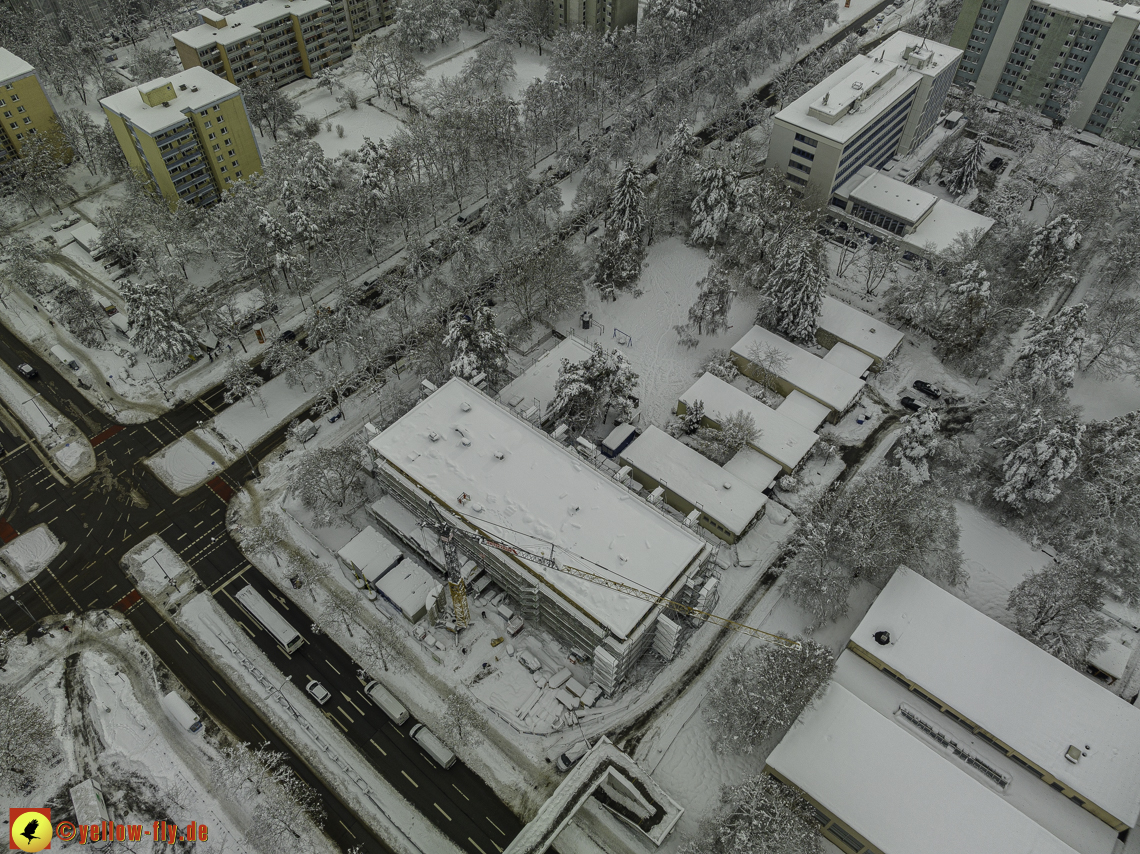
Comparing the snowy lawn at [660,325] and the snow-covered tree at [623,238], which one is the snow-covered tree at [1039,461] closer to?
the snowy lawn at [660,325]

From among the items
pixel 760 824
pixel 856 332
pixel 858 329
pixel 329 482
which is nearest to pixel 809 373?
pixel 856 332

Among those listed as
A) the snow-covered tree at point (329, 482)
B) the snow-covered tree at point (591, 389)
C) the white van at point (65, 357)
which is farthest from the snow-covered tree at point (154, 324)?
the snow-covered tree at point (591, 389)

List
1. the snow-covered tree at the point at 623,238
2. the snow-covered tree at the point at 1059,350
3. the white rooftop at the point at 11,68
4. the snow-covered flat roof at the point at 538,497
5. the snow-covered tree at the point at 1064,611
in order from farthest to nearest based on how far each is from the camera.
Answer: the white rooftop at the point at 11,68 < the snow-covered tree at the point at 623,238 < the snow-covered tree at the point at 1059,350 < the snow-covered tree at the point at 1064,611 < the snow-covered flat roof at the point at 538,497

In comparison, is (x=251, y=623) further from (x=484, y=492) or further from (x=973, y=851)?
(x=973, y=851)

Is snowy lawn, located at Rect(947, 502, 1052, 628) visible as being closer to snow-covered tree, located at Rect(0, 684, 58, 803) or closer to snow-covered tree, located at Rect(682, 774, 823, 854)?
snow-covered tree, located at Rect(682, 774, 823, 854)

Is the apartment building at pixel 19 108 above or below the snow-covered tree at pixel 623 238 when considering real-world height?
below

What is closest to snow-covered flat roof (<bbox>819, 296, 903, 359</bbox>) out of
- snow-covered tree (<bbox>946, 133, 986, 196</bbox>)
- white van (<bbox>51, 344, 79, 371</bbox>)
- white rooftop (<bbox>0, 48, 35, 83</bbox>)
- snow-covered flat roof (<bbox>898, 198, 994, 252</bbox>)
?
snow-covered flat roof (<bbox>898, 198, 994, 252</bbox>)
